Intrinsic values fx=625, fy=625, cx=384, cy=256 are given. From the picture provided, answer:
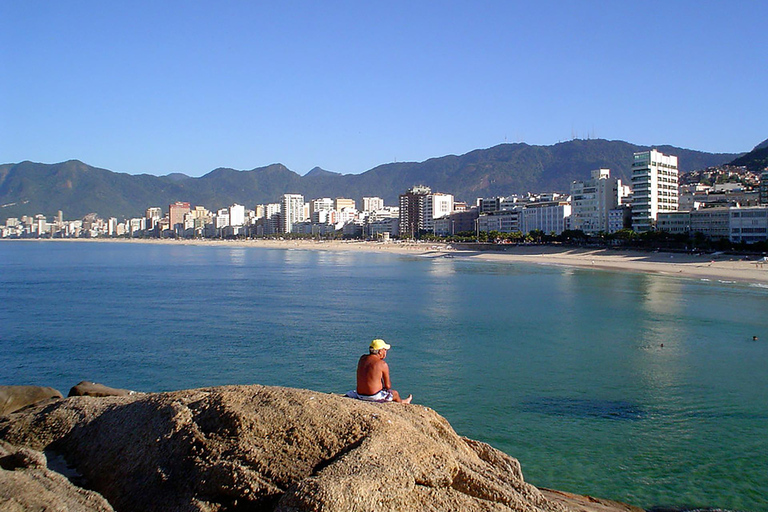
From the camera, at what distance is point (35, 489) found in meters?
3.77

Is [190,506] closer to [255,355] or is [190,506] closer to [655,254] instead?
[255,355]

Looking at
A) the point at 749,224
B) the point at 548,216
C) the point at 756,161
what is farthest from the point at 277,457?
the point at 756,161

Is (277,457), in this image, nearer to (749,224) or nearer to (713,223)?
(749,224)

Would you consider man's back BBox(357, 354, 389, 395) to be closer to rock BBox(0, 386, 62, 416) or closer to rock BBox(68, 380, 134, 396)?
rock BBox(68, 380, 134, 396)

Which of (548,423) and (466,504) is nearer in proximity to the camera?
(466,504)

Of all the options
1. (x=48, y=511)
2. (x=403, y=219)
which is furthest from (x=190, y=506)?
(x=403, y=219)

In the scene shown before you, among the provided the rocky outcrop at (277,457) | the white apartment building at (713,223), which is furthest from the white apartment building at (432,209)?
the rocky outcrop at (277,457)

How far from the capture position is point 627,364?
51.8 ft

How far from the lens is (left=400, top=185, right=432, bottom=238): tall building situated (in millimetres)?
146625

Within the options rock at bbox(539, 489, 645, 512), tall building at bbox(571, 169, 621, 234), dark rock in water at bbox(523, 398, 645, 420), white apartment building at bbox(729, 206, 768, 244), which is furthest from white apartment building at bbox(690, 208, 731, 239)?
rock at bbox(539, 489, 645, 512)

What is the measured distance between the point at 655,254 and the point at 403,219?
9280 cm

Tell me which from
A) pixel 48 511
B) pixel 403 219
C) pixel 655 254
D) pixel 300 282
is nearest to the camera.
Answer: pixel 48 511

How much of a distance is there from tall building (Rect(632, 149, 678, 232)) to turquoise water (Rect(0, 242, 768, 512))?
1714 inches

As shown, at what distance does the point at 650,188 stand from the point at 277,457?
79.6 meters
